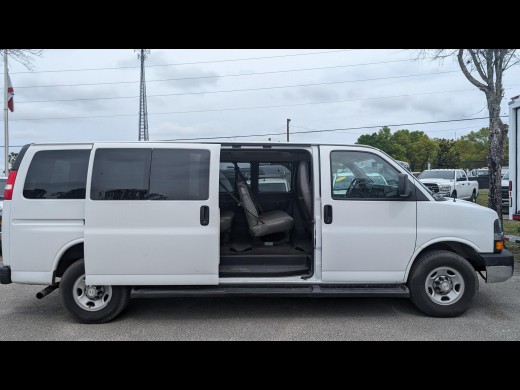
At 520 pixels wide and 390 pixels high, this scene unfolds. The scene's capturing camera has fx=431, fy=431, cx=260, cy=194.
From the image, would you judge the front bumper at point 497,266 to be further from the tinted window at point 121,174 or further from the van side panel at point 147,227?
the tinted window at point 121,174

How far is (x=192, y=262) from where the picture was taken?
16.2ft

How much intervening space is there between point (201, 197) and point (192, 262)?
2.47ft

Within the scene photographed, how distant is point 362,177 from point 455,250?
1511 mm

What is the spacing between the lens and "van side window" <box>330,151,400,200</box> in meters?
5.11

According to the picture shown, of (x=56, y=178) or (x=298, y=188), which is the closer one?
(x=56, y=178)

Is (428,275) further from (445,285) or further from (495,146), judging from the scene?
(495,146)

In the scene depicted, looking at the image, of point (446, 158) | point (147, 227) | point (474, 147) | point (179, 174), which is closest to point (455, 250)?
point (179, 174)

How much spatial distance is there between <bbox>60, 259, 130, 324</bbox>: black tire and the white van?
0.01 m

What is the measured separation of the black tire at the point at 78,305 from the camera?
4.98 meters

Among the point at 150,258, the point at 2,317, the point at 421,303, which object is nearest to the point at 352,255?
the point at 421,303

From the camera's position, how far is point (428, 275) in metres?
5.05

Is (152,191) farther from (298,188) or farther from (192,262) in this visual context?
(298,188)
